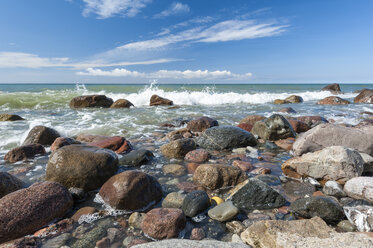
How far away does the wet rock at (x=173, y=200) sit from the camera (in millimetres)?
2541

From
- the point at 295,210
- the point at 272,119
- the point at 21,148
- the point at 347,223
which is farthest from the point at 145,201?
the point at 272,119

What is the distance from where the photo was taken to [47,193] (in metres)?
2.35

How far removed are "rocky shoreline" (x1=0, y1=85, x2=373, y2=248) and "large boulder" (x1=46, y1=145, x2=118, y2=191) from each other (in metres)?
0.01

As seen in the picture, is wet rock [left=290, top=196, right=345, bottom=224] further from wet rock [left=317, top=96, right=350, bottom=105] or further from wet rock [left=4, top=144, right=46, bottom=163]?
wet rock [left=317, top=96, right=350, bottom=105]

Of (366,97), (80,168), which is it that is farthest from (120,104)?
(366,97)

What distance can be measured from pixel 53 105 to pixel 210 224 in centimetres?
1452

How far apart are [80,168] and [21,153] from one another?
2161 mm

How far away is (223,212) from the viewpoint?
2268 millimetres

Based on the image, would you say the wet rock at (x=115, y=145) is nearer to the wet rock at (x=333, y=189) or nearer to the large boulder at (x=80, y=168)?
the large boulder at (x=80, y=168)

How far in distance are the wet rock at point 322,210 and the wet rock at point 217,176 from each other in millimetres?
931

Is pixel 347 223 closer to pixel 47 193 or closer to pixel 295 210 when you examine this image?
pixel 295 210

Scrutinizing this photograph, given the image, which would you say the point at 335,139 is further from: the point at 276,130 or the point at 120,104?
the point at 120,104

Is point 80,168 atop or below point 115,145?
atop

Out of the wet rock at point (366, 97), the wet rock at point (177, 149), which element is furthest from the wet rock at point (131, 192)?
the wet rock at point (366, 97)
